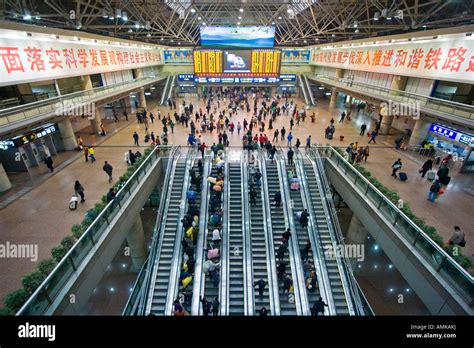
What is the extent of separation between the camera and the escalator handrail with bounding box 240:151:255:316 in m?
10.3

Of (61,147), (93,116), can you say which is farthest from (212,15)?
(61,147)

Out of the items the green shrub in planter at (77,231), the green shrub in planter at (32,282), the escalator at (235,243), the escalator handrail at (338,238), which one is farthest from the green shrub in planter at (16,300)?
the escalator handrail at (338,238)

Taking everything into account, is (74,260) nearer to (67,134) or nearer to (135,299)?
(135,299)

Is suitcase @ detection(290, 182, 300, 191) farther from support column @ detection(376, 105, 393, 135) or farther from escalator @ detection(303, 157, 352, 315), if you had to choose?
support column @ detection(376, 105, 393, 135)

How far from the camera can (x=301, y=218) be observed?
41.2ft

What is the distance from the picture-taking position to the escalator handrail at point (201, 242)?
1014 centimetres

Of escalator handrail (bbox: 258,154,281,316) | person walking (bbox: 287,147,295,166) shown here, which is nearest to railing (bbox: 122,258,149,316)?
escalator handrail (bbox: 258,154,281,316)

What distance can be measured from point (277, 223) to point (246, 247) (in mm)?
2301

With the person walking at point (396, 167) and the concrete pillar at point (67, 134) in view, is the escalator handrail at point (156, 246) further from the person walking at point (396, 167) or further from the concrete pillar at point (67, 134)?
→ the person walking at point (396, 167)

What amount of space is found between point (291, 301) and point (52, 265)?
339 inches

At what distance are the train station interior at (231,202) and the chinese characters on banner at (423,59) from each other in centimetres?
11

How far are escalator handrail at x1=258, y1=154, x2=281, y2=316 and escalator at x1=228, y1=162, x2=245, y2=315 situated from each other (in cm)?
119

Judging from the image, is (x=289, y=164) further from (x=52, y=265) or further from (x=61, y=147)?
(x=61, y=147)

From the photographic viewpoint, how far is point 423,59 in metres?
17.1
